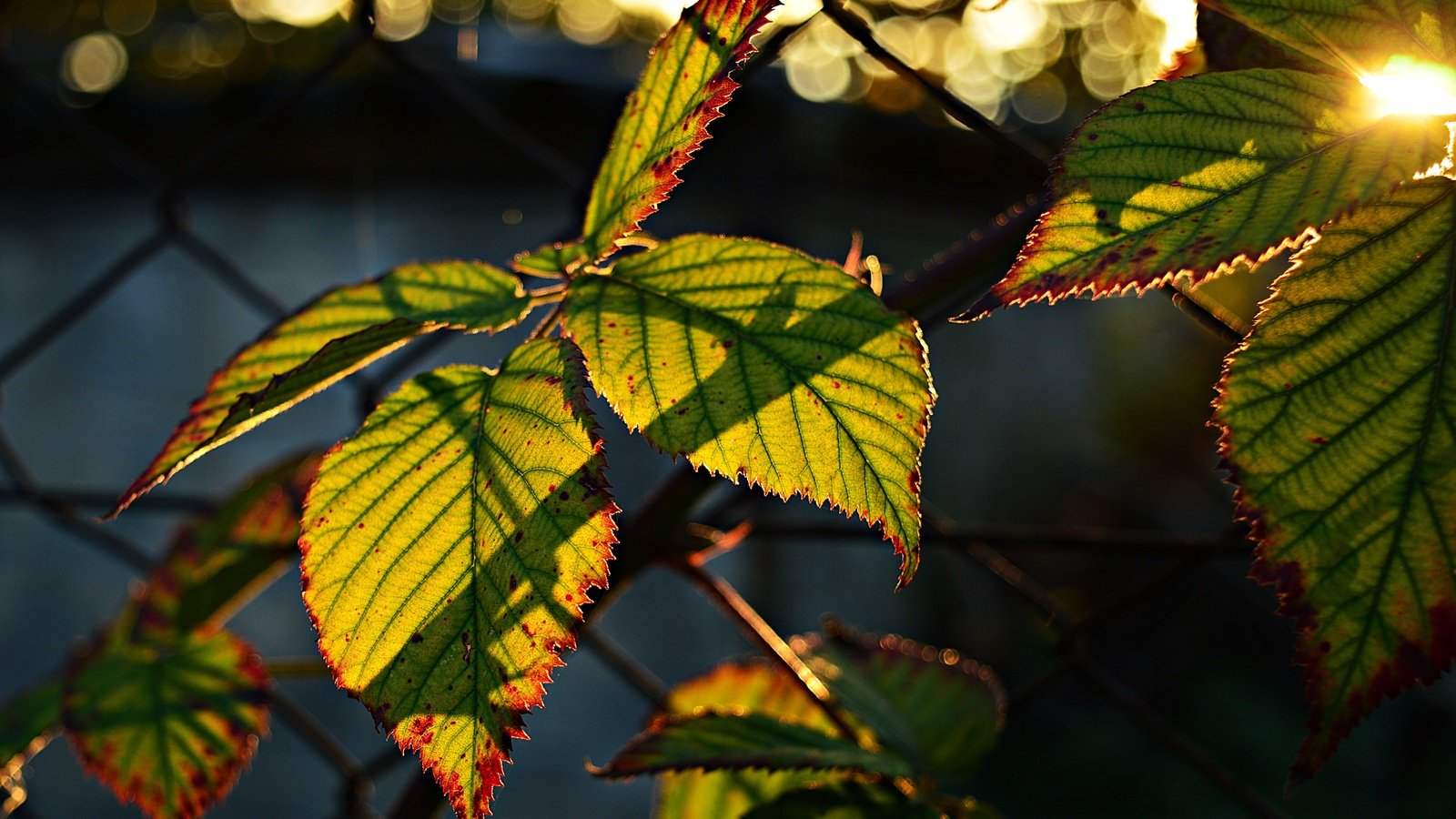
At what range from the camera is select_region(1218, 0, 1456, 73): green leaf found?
0.35 m

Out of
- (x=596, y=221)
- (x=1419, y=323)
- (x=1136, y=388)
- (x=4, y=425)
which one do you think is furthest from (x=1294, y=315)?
(x=1136, y=388)

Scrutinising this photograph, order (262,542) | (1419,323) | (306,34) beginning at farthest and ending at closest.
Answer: (306,34), (262,542), (1419,323)

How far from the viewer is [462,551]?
0.36m

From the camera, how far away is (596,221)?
414 millimetres

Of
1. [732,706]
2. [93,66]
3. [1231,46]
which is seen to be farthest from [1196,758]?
[93,66]

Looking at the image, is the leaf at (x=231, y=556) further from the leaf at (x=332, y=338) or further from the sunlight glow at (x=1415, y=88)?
the sunlight glow at (x=1415, y=88)

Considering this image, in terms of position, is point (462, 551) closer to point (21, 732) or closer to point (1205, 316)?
point (1205, 316)

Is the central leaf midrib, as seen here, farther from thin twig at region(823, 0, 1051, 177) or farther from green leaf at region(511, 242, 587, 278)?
thin twig at region(823, 0, 1051, 177)

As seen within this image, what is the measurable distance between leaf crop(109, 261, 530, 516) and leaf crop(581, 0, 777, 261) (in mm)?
54

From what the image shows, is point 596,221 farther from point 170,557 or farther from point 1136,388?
point 1136,388

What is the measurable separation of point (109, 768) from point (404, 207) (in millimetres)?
2468

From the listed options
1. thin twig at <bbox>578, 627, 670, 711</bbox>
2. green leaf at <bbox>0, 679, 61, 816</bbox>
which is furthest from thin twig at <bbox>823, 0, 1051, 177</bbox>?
green leaf at <bbox>0, 679, 61, 816</bbox>

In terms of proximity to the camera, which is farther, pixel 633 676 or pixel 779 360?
pixel 633 676

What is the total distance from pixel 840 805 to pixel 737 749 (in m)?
0.06
